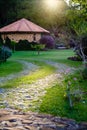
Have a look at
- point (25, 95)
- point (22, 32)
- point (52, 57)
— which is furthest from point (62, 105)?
point (22, 32)

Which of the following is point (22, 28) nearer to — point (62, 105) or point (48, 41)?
point (48, 41)

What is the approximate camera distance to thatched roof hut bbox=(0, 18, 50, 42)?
134ft

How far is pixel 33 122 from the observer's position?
6.95m

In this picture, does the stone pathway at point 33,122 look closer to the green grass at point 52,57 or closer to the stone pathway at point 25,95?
the stone pathway at point 25,95

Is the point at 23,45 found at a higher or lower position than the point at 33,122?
lower

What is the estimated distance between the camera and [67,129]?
→ 667 cm

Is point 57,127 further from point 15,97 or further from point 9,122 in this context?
point 15,97

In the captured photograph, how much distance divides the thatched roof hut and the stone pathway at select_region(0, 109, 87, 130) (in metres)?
33.7

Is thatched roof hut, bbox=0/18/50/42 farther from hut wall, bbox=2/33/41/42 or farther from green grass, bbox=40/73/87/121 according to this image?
green grass, bbox=40/73/87/121

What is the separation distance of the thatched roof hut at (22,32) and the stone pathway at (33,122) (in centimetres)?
3369

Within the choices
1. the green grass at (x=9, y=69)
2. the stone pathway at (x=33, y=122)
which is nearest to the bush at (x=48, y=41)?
the green grass at (x=9, y=69)

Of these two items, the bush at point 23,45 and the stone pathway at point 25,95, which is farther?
the bush at point 23,45

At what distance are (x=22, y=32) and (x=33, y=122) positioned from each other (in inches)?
1371

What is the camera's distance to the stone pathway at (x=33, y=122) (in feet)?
21.8
